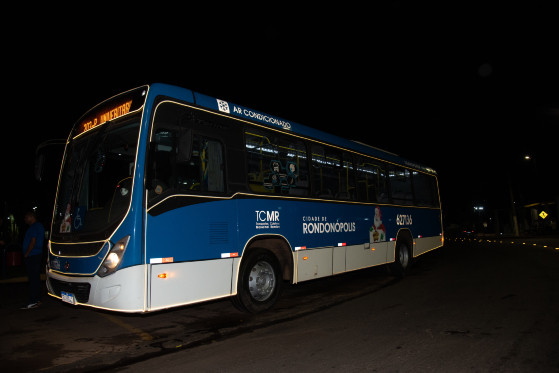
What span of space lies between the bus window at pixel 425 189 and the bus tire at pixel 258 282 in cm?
700

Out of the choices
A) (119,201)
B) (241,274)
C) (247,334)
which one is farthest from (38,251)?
(247,334)

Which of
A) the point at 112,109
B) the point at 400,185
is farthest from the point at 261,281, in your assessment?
the point at 400,185

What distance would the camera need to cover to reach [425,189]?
13.1m

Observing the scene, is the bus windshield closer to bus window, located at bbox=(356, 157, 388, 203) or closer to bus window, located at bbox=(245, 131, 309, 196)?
bus window, located at bbox=(245, 131, 309, 196)

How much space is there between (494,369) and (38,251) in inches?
295

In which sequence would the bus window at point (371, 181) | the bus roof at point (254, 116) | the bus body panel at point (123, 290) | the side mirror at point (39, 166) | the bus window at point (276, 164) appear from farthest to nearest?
the bus window at point (371, 181)
the side mirror at point (39, 166)
the bus window at point (276, 164)
the bus roof at point (254, 116)
the bus body panel at point (123, 290)

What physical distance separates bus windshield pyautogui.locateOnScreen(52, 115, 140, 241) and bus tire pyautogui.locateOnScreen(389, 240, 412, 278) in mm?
7683

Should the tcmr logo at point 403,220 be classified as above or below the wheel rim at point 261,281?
above

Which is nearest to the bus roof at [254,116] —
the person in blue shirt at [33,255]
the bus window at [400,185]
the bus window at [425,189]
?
the bus window at [400,185]

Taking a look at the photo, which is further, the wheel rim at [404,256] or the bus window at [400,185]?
the wheel rim at [404,256]

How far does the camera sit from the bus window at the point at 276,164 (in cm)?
651

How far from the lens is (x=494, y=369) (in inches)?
151

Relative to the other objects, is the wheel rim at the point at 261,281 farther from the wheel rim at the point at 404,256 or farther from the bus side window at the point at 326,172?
the wheel rim at the point at 404,256

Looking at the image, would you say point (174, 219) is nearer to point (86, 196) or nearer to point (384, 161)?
point (86, 196)
